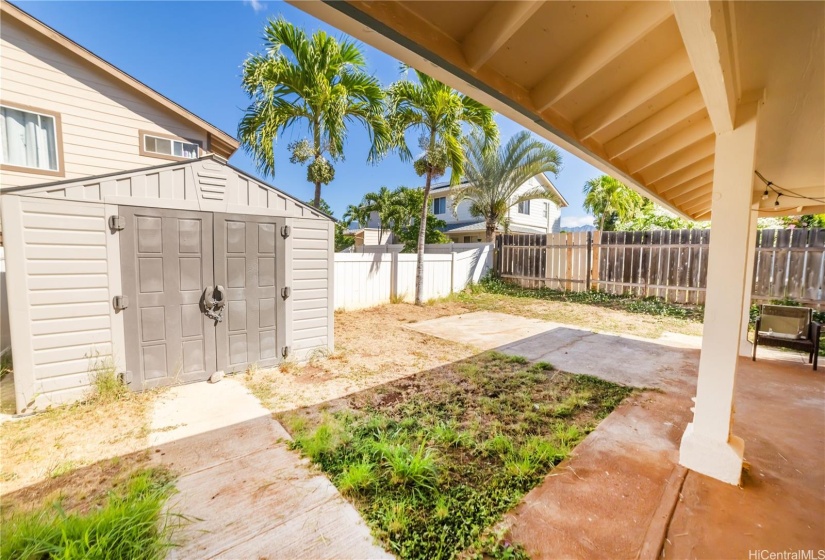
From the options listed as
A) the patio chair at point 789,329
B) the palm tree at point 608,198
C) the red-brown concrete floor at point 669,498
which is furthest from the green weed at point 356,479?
the palm tree at point 608,198

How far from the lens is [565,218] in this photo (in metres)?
21.9

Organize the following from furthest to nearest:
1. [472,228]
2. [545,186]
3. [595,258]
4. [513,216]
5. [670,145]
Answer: [472,228] → [513,216] → [545,186] → [595,258] → [670,145]

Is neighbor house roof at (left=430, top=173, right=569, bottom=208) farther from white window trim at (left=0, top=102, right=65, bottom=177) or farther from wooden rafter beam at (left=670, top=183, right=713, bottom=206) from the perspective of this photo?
white window trim at (left=0, top=102, right=65, bottom=177)

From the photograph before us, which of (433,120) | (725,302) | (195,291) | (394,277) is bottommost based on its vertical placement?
(394,277)

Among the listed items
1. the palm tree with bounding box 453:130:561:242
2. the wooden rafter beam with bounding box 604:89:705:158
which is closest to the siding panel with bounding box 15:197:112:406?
the wooden rafter beam with bounding box 604:89:705:158

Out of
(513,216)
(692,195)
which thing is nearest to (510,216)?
(513,216)

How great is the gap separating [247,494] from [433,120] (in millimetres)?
7750

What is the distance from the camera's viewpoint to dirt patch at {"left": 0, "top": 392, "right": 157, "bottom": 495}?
218 centimetres

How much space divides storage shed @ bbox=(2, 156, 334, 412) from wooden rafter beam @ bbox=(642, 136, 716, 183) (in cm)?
387

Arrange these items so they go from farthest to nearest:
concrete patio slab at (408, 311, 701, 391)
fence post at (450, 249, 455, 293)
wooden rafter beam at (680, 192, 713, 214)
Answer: fence post at (450, 249, 455, 293) < wooden rafter beam at (680, 192, 713, 214) < concrete patio slab at (408, 311, 701, 391)

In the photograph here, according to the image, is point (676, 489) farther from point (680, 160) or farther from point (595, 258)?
point (595, 258)

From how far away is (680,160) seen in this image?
329 centimetres

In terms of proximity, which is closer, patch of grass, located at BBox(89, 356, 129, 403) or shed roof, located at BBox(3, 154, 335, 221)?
shed roof, located at BBox(3, 154, 335, 221)

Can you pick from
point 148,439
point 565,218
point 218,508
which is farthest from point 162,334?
point 565,218
